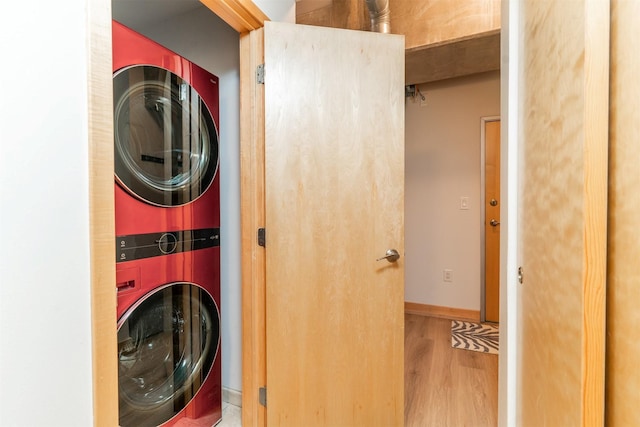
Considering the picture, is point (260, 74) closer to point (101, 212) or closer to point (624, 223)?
point (101, 212)

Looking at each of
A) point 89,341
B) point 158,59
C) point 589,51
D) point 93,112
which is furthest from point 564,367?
point 158,59

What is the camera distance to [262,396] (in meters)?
1.42

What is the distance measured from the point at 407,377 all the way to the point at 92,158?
2.10 meters

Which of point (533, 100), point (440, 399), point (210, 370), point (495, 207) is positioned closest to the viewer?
point (533, 100)

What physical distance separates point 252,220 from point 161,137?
542 mm

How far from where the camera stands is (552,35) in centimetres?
76

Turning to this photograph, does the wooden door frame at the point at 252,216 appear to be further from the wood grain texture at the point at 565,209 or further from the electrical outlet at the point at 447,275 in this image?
the electrical outlet at the point at 447,275

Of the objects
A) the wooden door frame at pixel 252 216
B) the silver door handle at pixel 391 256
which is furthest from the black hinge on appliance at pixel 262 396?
the silver door handle at pixel 391 256

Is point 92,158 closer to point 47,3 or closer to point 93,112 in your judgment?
point 93,112

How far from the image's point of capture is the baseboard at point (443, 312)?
294 centimetres

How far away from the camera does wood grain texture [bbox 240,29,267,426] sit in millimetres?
1401

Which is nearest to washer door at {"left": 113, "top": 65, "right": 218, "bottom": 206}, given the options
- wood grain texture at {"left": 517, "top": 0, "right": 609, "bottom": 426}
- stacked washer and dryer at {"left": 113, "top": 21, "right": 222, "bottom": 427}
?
stacked washer and dryer at {"left": 113, "top": 21, "right": 222, "bottom": 427}

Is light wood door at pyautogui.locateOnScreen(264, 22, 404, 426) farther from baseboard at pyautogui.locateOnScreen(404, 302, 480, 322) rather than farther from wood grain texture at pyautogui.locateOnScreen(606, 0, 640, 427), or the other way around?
baseboard at pyautogui.locateOnScreen(404, 302, 480, 322)

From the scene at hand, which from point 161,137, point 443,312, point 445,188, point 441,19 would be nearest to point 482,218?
point 445,188
